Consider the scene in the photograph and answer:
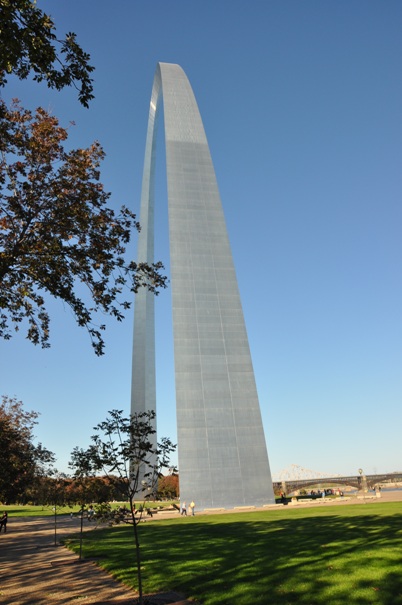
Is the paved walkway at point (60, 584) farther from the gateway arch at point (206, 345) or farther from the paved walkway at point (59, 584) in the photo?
the gateway arch at point (206, 345)

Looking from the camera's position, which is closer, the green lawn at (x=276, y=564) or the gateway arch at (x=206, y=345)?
the green lawn at (x=276, y=564)

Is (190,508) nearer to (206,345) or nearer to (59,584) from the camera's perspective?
(206,345)

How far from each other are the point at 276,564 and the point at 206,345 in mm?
24042

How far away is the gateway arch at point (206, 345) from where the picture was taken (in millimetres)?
30922

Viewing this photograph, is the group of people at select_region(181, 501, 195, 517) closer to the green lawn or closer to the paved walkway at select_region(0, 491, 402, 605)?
the green lawn

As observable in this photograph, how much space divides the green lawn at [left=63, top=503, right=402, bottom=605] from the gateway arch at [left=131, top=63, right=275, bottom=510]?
1380 centimetres

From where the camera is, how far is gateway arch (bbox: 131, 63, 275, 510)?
30922 mm

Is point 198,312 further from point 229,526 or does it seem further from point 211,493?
point 229,526

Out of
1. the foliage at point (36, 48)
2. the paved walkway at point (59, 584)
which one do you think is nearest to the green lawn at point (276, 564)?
the paved walkway at point (59, 584)

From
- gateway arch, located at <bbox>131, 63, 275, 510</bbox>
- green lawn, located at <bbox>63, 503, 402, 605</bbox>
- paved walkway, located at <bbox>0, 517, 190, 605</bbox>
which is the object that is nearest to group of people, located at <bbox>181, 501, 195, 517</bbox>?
gateway arch, located at <bbox>131, 63, 275, 510</bbox>

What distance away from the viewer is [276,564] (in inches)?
402

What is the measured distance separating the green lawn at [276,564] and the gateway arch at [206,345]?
1380 centimetres

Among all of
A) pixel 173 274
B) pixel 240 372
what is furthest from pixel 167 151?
pixel 240 372

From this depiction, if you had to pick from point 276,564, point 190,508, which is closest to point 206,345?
point 190,508
